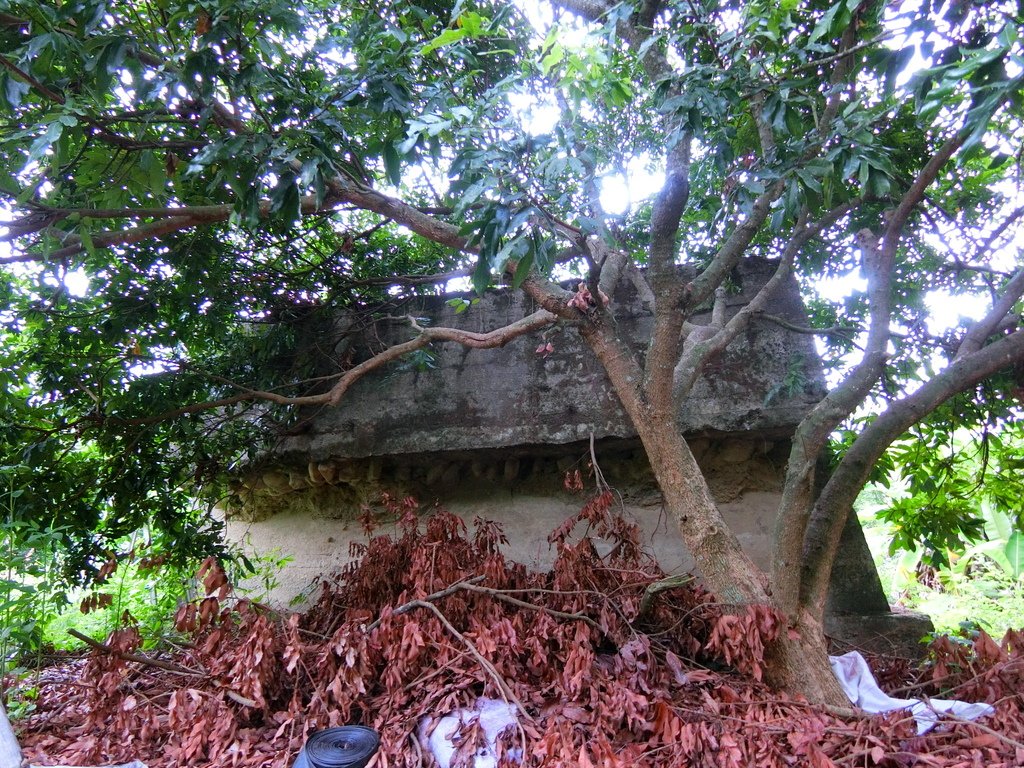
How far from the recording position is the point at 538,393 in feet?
12.4

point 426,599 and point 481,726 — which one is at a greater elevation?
point 426,599

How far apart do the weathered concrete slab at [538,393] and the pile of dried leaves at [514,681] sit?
0.67 metres

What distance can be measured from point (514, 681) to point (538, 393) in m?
1.69

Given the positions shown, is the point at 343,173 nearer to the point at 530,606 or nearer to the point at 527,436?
the point at 527,436

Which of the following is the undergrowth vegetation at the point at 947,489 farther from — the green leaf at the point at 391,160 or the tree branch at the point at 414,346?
the green leaf at the point at 391,160

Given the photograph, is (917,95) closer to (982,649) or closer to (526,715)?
(982,649)

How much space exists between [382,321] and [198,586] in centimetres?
242

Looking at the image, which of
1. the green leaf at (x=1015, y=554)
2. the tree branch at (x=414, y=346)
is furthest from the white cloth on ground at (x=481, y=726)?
the green leaf at (x=1015, y=554)

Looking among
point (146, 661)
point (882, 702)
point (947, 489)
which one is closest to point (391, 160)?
point (146, 661)

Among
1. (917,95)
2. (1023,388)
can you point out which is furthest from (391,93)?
(1023,388)

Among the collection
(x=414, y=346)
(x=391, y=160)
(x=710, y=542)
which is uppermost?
(x=391, y=160)

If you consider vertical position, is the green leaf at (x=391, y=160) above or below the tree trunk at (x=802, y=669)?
above

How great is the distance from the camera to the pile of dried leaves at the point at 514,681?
7.20 ft

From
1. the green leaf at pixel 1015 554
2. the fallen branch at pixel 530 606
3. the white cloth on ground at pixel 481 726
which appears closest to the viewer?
the white cloth on ground at pixel 481 726
